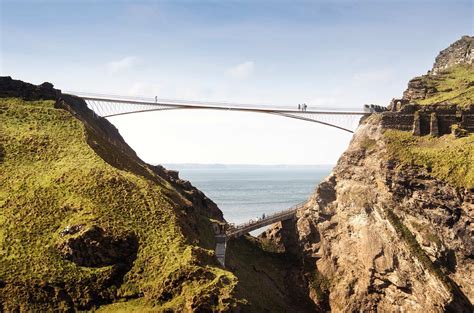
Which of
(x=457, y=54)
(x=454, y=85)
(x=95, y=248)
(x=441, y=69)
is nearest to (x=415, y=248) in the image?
(x=95, y=248)

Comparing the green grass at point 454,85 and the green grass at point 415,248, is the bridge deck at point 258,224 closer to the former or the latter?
the green grass at point 415,248

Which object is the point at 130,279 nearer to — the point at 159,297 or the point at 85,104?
the point at 159,297

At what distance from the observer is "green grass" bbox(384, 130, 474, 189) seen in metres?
58.2

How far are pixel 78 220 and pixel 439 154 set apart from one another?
46.6 metres

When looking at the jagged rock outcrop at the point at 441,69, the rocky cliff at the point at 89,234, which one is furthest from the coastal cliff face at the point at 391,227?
the rocky cliff at the point at 89,234

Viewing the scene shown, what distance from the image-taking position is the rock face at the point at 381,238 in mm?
55719

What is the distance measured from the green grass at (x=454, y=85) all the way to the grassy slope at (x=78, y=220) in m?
51.2

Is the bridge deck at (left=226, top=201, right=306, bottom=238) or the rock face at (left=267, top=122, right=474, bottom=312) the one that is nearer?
the rock face at (left=267, top=122, right=474, bottom=312)

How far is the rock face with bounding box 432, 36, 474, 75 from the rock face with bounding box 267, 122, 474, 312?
1844 inches

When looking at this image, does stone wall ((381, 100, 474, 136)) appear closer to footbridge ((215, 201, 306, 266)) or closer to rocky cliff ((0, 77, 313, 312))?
footbridge ((215, 201, 306, 266))

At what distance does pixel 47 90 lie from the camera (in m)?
63.4

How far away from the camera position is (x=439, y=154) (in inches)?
2447

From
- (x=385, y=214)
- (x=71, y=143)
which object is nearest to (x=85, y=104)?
(x=71, y=143)

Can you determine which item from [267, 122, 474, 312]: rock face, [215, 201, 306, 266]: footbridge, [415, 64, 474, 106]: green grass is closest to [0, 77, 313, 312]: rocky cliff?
[215, 201, 306, 266]: footbridge
